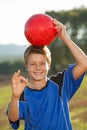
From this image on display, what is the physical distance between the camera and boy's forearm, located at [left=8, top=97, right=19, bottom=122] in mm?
4852

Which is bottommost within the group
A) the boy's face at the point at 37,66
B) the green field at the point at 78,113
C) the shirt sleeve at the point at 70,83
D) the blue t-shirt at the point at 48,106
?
the green field at the point at 78,113

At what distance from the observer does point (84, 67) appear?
16.8 ft

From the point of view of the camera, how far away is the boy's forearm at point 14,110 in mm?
4852

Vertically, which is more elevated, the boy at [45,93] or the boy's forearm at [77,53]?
the boy's forearm at [77,53]

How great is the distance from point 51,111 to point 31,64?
21.4 inches

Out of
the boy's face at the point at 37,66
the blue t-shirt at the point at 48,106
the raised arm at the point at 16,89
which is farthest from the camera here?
the boy's face at the point at 37,66

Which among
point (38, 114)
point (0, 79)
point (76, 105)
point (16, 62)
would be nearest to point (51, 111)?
point (38, 114)

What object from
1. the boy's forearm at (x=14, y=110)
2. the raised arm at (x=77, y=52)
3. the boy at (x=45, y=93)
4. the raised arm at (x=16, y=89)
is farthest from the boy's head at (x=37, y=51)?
the boy's forearm at (x=14, y=110)

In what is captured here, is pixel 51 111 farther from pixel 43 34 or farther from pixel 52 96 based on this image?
pixel 43 34

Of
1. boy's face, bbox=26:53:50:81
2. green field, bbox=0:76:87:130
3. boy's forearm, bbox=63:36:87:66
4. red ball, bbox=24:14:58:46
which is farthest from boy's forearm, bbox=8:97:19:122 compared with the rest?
green field, bbox=0:76:87:130

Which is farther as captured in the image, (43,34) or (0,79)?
(0,79)

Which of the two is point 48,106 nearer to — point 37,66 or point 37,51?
point 37,66

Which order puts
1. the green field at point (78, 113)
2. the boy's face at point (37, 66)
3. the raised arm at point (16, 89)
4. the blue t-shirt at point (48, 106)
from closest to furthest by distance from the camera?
the raised arm at point (16, 89) < the blue t-shirt at point (48, 106) < the boy's face at point (37, 66) < the green field at point (78, 113)

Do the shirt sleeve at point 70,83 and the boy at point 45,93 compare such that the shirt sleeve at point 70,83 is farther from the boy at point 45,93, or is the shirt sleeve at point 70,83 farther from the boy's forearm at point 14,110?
the boy's forearm at point 14,110
